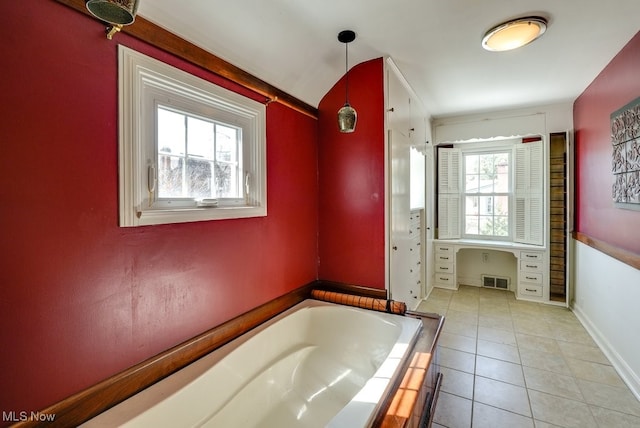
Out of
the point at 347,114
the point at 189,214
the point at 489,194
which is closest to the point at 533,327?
the point at 489,194

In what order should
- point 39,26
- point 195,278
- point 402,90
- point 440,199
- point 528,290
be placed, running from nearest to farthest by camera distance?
point 39,26, point 195,278, point 402,90, point 528,290, point 440,199

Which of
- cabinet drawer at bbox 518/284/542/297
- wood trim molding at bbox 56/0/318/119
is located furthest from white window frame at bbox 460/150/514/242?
wood trim molding at bbox 56/0/318/119

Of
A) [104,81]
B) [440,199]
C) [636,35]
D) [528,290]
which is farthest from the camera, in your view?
[440,199]

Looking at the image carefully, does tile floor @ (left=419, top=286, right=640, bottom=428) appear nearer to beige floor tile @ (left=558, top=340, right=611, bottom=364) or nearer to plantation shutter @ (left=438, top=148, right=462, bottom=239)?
beige floor tile @ (left=558, top=340, right=611, bottom=364)

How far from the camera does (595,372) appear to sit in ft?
6.92

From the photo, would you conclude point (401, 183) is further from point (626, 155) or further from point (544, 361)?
point (544, 361)

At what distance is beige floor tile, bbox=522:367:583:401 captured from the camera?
6.24ft

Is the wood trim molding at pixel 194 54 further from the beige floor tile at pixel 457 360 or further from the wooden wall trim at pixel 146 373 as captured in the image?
the beige floor tile at pixel 457 360

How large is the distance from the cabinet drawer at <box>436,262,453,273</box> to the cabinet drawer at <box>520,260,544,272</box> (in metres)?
0.84

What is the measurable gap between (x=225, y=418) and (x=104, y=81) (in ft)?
5.40

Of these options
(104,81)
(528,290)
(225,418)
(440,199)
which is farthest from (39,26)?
(528,290)

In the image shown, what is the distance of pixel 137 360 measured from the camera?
1.24 m

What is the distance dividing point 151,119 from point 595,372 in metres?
3.41

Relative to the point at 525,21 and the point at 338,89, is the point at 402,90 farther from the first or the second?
the point at 525,21
